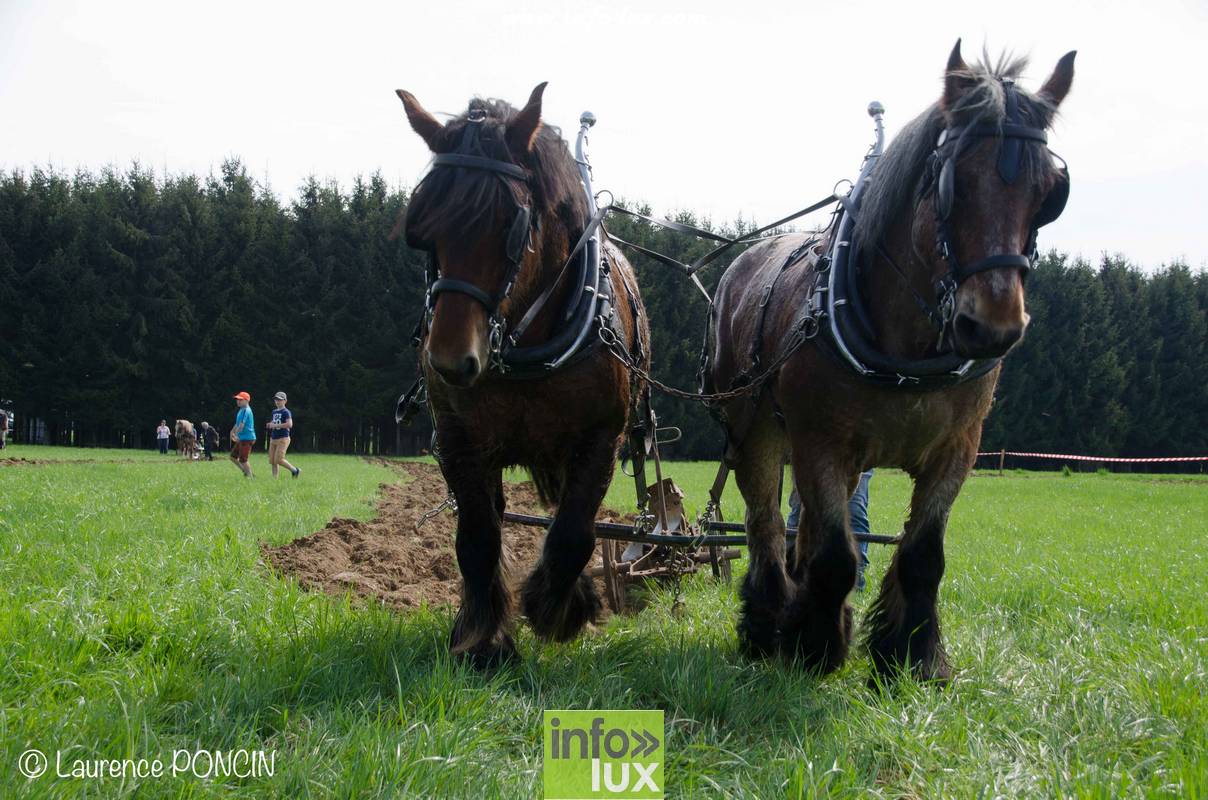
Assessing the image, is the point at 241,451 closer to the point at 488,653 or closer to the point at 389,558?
the point at 389,558

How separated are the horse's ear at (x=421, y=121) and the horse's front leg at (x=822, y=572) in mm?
1828

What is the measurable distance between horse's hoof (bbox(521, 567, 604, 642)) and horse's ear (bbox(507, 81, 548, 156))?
5.62 feet

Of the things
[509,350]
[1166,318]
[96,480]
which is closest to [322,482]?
[96,480]

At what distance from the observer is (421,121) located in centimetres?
308

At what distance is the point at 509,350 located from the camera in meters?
3.10

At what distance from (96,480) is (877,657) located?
36.0ft

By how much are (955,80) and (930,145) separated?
0.73 feet

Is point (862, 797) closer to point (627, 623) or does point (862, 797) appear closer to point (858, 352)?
point (858, 352)

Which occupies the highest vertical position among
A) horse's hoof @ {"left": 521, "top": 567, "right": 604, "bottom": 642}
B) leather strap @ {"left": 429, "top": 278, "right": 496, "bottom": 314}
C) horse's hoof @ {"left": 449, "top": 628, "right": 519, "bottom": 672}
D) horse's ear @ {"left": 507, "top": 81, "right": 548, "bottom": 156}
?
horse's ear @ {"left": 507, "top": 81, "right": 548, "bottom": 156}

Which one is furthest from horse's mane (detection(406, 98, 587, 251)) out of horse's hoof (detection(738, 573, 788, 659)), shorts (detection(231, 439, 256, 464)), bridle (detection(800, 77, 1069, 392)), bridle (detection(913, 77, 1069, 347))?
shorts (detection(231, 439, 256, 464))

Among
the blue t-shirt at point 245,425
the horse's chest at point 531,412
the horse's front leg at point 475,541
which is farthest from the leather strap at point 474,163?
the blue t-shirt at point 245,425

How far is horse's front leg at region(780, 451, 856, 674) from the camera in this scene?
3.24 meters

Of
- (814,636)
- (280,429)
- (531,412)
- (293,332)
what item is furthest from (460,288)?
(293,332)

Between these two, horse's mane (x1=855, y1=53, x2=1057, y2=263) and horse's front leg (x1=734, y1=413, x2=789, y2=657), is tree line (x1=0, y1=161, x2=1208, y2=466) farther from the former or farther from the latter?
horse's mane (x1=855, y1=53, x2=1057, y2=263)
